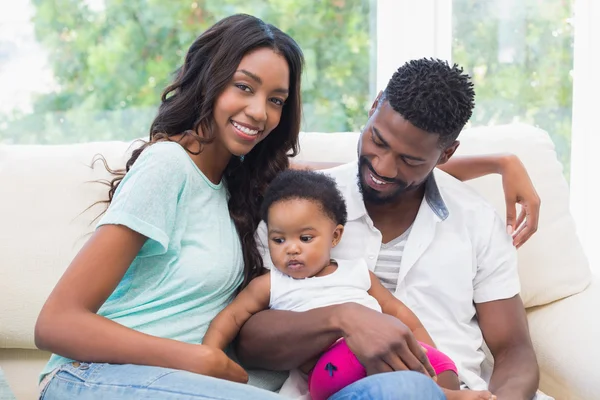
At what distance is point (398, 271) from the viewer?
179cm

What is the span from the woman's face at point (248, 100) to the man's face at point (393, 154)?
0.76 ft

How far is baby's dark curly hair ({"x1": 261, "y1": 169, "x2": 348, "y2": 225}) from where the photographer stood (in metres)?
1.66

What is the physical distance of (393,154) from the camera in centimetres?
167

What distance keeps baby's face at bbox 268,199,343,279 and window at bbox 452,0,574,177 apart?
1.43 meters

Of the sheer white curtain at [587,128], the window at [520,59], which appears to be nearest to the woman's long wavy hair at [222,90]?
the window at [520,59]

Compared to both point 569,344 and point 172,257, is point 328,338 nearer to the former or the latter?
point 172,257

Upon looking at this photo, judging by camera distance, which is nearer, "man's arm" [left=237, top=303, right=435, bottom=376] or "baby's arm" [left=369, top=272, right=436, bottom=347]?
"man's arm" [left=237, top=303, right=435, bottom=376]

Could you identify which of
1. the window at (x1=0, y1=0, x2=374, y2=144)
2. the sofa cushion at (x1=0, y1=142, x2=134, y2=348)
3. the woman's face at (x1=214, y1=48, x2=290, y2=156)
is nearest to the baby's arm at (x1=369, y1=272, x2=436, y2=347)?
the woman's face at (x1=214, y1=48, x2=290, y2=156)

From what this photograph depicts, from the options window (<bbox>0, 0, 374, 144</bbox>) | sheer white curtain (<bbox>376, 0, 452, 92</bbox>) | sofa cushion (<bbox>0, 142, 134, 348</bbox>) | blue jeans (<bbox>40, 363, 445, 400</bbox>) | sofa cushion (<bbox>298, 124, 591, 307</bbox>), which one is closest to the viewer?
blue jeans (<bbox>40, 363, 445, 400</bbox>)

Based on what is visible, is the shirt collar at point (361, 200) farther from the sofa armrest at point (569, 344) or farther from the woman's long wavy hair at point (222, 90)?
the sofa armrest at point (569, 344)

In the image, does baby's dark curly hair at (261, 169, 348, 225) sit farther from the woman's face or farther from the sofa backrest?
the sofa backrest

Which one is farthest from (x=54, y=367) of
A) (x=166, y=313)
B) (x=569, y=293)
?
(x=569, y=293)

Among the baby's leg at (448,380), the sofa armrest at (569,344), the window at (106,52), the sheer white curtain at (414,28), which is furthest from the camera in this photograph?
the sheer white curtain at (414,28)

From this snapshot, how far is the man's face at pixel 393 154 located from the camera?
5.43 ft
